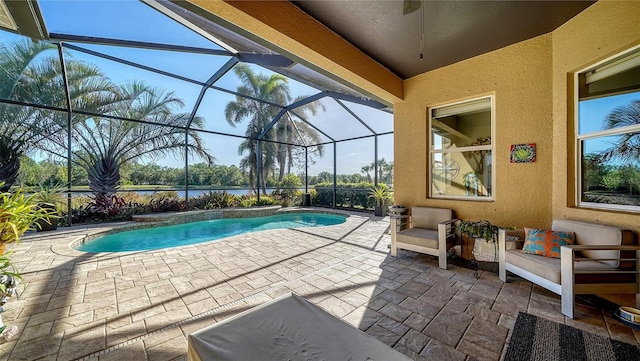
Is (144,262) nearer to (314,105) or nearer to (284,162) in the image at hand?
(314,105)

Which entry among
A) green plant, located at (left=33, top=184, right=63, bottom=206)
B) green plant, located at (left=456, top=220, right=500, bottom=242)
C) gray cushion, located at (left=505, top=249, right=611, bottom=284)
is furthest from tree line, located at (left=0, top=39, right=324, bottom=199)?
gray cushion, located at (left=505, top=249, right=611, bottom=284)

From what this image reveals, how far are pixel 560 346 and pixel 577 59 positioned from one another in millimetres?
3481

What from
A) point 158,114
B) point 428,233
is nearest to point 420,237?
point 428,233

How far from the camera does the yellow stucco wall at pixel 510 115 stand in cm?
344

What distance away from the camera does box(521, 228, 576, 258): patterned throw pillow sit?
2.79 m

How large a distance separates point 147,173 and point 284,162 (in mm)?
6493

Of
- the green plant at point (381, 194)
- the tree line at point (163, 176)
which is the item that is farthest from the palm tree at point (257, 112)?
the green plant at point (381, 194)

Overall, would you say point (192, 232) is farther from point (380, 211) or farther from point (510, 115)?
point (510, 115)

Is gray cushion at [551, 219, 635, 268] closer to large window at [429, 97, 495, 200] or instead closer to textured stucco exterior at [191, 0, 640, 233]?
textured stucco exterior at [191, 0, 640, 233]

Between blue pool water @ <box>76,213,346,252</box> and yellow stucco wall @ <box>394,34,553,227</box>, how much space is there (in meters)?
5.42

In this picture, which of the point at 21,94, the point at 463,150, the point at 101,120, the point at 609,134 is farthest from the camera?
the point at 101,120

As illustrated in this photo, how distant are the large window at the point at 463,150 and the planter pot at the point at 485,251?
94 centimetres

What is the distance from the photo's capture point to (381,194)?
8.77 metres

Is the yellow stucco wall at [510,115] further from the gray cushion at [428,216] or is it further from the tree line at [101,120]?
the tree line at [101,120]
